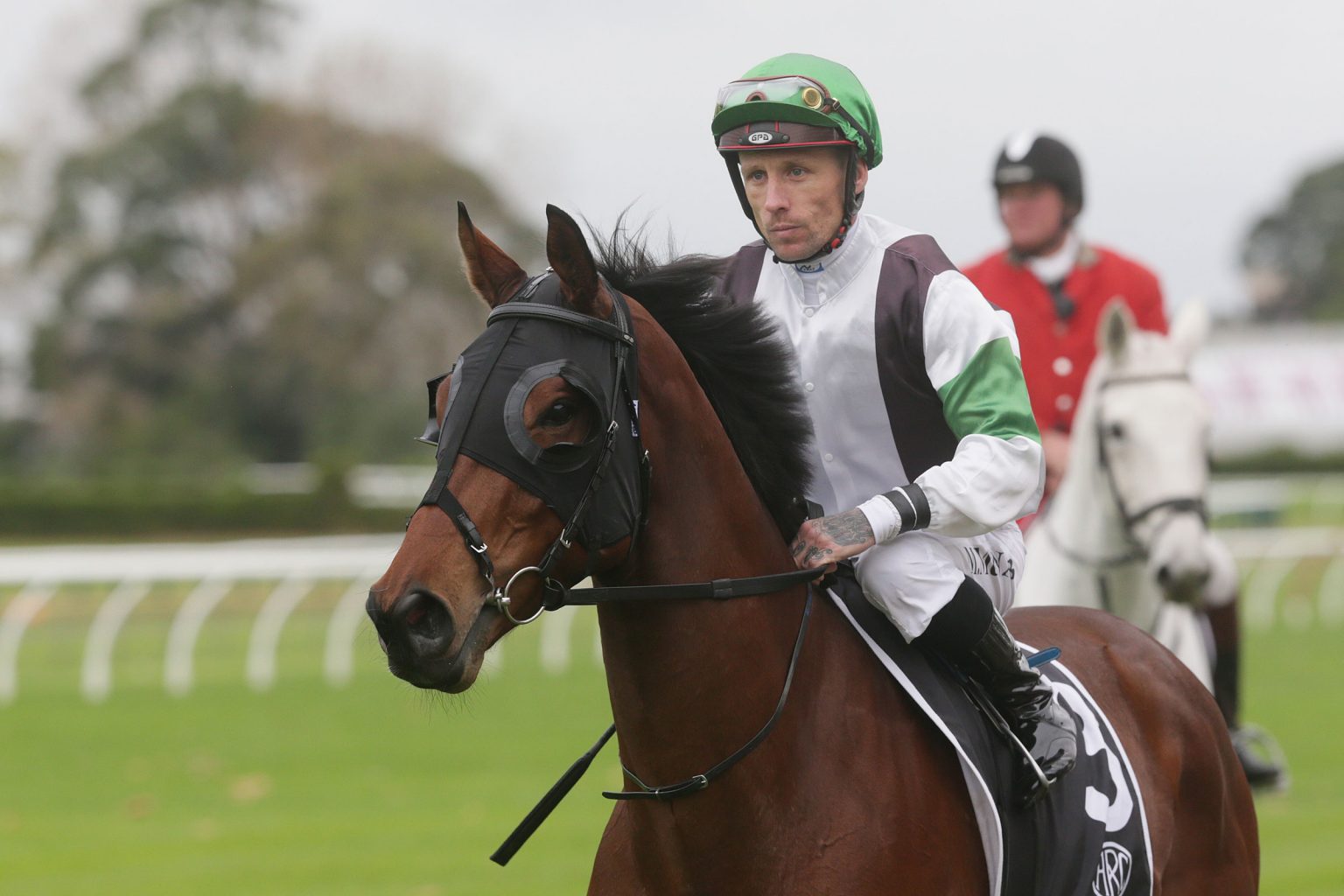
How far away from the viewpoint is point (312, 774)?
897cm

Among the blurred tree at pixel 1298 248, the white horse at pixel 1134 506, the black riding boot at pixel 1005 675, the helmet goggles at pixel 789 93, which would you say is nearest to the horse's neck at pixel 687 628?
the black riding boot at pixel 1005 675

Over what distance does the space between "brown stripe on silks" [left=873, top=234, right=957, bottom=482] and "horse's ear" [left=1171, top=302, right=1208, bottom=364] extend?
301 centimetres

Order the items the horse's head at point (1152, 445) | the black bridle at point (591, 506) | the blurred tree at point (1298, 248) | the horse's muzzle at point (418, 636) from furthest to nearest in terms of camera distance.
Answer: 1. the blurred tree at point (1298, 248)
2. the horse's head at point (1152, 445)
3. the black bridle at point (591, 506)
4. the horse's muzzle at point (418, 636)

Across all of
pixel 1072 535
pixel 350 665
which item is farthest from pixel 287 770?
pixel 1072 535

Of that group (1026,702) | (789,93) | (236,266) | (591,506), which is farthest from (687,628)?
(236,266)

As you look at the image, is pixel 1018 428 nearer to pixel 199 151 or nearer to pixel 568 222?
pixel 568 222

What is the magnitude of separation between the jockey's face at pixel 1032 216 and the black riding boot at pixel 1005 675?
3.17m

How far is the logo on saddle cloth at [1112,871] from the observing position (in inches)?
128

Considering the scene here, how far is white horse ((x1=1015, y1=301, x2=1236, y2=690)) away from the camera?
18.3 ft

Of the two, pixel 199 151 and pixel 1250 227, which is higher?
pixel 199 151

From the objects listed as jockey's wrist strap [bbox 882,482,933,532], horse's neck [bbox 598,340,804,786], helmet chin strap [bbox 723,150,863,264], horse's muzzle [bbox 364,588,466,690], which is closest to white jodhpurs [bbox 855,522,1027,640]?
jockey's wrist strap [bbox 882,482,933,532]

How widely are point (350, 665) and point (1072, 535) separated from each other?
8.40m

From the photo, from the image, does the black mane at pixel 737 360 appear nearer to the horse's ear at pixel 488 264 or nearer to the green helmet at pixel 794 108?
the horse's ear at pixel 488 264

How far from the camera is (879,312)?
309 cm
